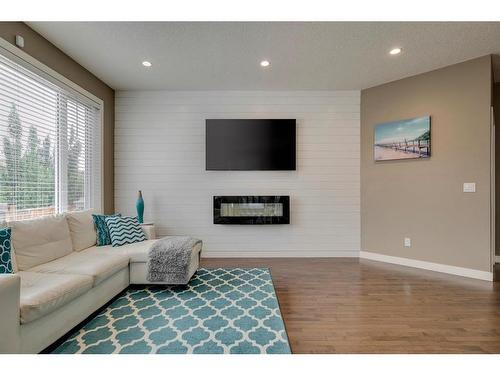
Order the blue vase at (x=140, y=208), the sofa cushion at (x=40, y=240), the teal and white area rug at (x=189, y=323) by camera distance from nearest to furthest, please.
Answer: the teal and white area rug at (x=189, y=323) → the sofa cushion at (x=40, y=240) → the blue vase at (x=140, y=208)

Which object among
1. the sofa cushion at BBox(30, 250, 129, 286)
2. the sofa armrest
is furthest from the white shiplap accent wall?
the sofa armrest

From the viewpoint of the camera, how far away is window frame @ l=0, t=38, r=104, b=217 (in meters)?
2.37

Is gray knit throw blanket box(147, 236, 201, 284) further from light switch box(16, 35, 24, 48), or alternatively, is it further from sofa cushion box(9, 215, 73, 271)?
light switch box(16, 35, 24, 48)

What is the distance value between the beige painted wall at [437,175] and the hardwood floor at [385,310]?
44cm

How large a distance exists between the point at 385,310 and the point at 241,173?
8.96 feet

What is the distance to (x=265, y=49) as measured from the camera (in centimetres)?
295

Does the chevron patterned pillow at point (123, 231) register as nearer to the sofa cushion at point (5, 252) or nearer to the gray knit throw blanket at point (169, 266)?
the gray knit throw blanket at point (169, 266)

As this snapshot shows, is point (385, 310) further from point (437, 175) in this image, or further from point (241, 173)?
point (241, 173)

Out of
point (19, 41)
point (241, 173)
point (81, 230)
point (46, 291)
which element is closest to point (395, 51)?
point (241, 173)

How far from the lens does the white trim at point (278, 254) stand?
167 inches

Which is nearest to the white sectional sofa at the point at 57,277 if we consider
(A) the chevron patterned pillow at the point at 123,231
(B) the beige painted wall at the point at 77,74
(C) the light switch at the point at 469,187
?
(A) the chevron patterned pillow at the point at 123,231

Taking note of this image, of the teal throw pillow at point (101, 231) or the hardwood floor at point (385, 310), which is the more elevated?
the teal throw pillow at point (101, 231)

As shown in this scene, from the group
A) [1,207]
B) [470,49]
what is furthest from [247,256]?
[470,49]

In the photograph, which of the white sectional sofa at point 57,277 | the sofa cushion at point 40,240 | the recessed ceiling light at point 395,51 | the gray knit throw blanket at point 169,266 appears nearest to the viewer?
the white sectional sofa at point 57,277
